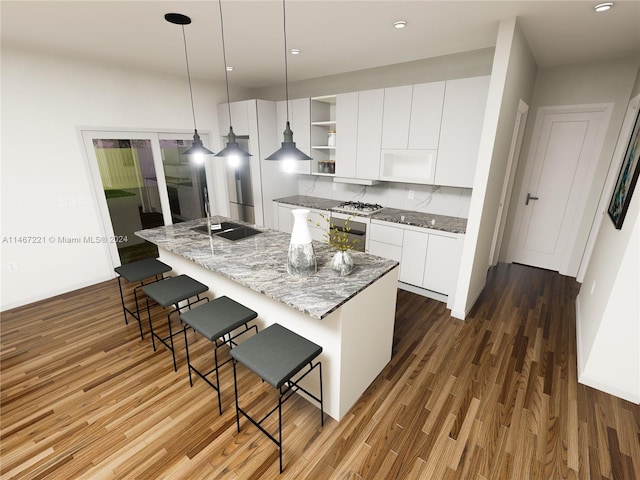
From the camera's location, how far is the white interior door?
3.74 m

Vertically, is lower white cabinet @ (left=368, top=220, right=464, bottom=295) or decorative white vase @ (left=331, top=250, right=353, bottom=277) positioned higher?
decorative white vase @ (left=331, top=250, right=353, bottom=277)

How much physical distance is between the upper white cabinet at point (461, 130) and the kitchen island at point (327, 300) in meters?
1.70

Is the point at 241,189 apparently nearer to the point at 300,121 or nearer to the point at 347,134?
the point at 300,121

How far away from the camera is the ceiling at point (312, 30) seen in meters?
2.19

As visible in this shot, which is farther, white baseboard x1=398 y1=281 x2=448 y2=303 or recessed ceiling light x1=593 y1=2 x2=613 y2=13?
white baseboard x1=398 y1=281 x2=448 y2=303

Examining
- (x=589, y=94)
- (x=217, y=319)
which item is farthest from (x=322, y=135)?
(x=217, y=319)

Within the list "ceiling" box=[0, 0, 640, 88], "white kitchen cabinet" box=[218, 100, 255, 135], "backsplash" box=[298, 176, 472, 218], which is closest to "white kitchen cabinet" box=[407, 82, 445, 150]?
"ceiling" box=[0, 0, 640, 88]

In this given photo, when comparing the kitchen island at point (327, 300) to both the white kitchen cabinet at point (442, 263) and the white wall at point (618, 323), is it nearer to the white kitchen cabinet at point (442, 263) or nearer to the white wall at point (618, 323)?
the white kitchen cabinet at point (442, 263)

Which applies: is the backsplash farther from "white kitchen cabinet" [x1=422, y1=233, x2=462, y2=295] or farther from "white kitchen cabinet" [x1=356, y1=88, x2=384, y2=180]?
"white kitchen cabinet" [x1=422, y1=233, x2=462, y2=295]

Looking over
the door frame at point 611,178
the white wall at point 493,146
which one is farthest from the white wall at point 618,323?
the door frame at point 611,178

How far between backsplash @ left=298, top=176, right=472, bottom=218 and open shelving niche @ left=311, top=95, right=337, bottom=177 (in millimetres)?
331

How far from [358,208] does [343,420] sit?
273 cm

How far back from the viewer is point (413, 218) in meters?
3.72

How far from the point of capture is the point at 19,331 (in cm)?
303
